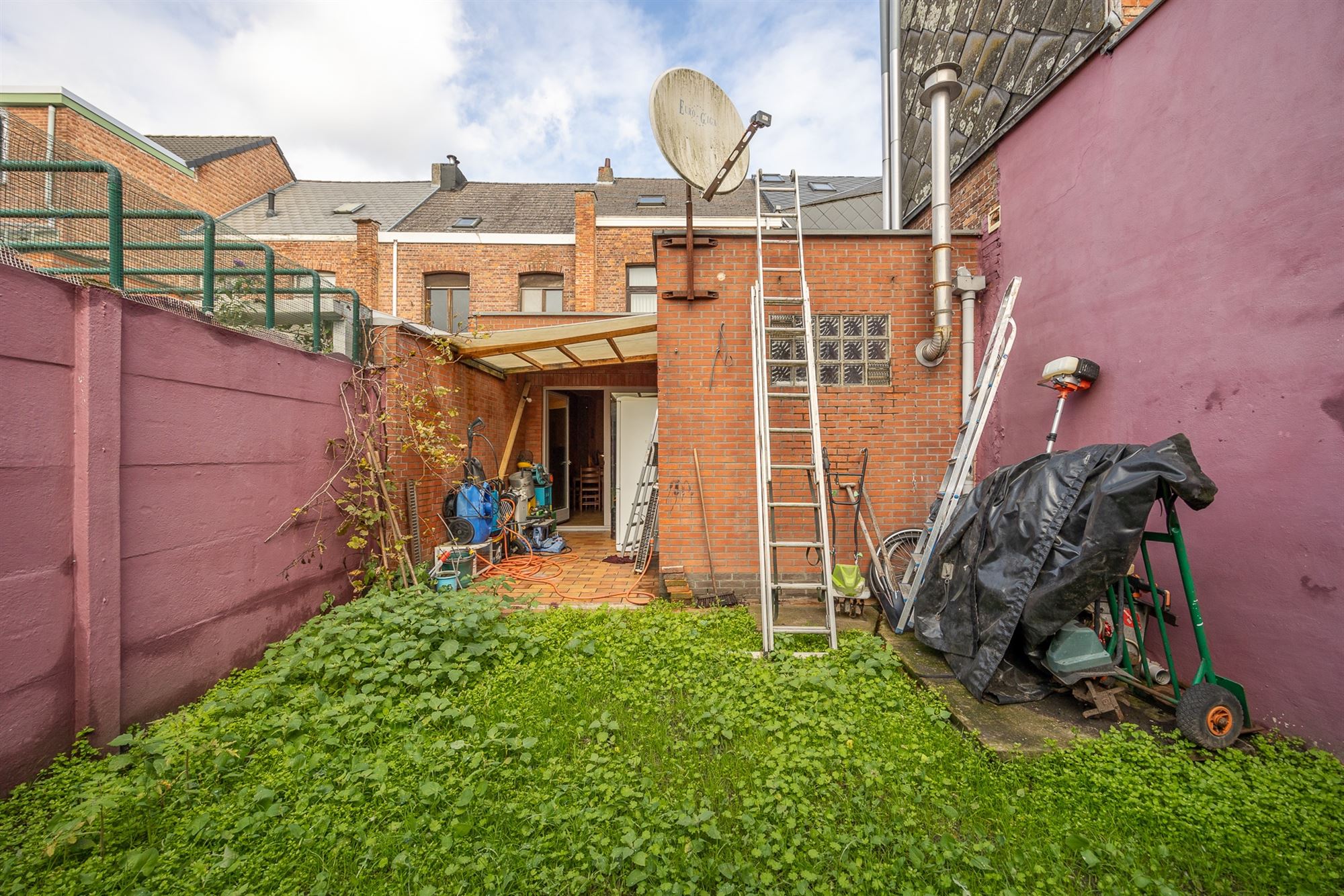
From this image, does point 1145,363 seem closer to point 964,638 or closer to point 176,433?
point 964,638

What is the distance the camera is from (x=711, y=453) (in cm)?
457

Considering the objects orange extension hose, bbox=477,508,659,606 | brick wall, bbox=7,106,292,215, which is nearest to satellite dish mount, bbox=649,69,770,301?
orange extension hose, bbox=477,508,659,606

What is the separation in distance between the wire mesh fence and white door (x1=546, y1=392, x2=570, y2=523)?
5.17 meters

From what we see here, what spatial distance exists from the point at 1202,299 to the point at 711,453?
3153 mm

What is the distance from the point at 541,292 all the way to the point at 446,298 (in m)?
2.23

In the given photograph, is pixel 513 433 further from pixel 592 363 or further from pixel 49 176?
pixel 49 176

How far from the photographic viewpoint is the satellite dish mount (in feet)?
13.0

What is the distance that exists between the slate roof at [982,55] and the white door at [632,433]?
412 centimetres

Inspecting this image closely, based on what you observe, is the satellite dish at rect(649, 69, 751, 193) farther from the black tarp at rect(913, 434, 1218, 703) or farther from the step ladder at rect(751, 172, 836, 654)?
the black tarp at rect(913, 434, 1218, 703)

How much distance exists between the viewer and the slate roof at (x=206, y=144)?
14.1 metres

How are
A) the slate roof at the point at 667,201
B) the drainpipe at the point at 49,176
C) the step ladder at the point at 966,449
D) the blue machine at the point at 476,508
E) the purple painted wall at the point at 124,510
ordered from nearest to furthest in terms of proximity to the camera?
the purple painted wall at the point at 124,510 < the drainpipe at the point at 49,176 < the step ladder at the point at 966,449 < the blue machine at the point at 476,508 < the slate roof at the point at 667,201

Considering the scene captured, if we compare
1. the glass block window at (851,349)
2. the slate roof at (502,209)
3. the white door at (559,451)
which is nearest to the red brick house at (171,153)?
the slate roof at (502,209)

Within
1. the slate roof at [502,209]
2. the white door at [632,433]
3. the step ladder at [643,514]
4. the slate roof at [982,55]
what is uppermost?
the slate roof at [502,209]

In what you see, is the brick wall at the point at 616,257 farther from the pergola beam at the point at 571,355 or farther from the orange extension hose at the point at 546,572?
the orange extension hose at the point at 546,572
